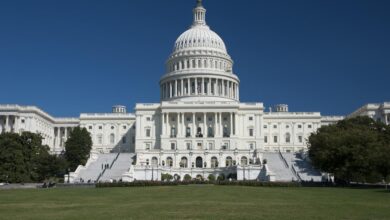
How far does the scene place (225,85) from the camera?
141625 millimetres

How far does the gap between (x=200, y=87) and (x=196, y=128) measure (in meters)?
18.4

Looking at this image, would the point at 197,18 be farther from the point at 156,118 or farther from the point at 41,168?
the point at 41,168

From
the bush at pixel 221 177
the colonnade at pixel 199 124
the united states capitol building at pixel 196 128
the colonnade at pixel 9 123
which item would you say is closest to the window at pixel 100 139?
the united states capitol building at pixel 196 128

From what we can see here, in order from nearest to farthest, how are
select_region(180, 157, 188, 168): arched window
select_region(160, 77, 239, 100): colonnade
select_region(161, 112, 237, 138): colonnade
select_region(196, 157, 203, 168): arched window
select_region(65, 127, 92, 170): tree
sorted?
select_region(65, 127, 92, 170): tree
select_region(196, 157, 203, 168): arched window
select_region(180, 157, 188, 168): arched window
select_region(161, 112, 237, 138): colonnade
select_region(160, 77, 239, 100): colonnade

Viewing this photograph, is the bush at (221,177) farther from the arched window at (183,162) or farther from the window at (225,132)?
the window at (225,132)

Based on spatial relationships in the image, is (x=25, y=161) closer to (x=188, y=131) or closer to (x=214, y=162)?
(x=214, y=162)

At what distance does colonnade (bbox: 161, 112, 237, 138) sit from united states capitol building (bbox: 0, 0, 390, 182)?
0.78 ft

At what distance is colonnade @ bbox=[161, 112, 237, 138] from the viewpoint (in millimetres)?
122312

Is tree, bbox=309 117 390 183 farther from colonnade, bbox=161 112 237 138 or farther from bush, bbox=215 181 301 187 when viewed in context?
colonnade, bbox=161 112 237 138

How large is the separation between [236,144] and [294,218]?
94.0m

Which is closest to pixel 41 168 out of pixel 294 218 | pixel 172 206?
pixel 172 206

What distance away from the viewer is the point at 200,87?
13888 cm

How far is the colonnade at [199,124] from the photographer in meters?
122

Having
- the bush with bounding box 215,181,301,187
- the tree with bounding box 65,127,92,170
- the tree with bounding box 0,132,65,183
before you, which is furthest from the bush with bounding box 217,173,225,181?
the tree with bounding box 65,127,92,170
